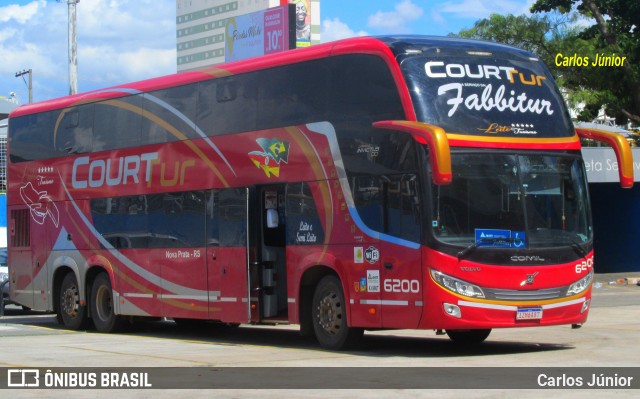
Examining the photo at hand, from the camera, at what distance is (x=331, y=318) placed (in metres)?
15.6

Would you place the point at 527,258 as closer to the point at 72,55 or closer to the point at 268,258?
the point at 268,258

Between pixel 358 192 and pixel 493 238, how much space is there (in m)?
2.01

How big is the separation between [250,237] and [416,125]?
4.36 metres

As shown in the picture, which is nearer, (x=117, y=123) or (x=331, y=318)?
(x=331, y=318)

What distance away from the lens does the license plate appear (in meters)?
14.2

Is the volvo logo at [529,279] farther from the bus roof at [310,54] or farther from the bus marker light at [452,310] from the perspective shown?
the bus roof at [310,54]

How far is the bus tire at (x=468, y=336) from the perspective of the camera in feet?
53.6

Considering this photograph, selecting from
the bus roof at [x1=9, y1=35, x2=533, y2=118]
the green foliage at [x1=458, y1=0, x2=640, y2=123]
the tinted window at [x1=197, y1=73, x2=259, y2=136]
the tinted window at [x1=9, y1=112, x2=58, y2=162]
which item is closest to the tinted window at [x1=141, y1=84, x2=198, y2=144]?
the bus roof at [x1=9, y1=35, x2=533, y2=118]

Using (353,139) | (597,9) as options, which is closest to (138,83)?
(353,139)

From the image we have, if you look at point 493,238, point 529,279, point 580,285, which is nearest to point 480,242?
point 493,238

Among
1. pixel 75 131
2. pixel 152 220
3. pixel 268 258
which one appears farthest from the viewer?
pixel 75 131

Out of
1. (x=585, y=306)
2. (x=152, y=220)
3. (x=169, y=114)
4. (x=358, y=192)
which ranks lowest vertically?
(x=585, y=306)

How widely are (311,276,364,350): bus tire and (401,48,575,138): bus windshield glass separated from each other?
9.79 feet

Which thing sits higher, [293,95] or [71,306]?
[293,95]
